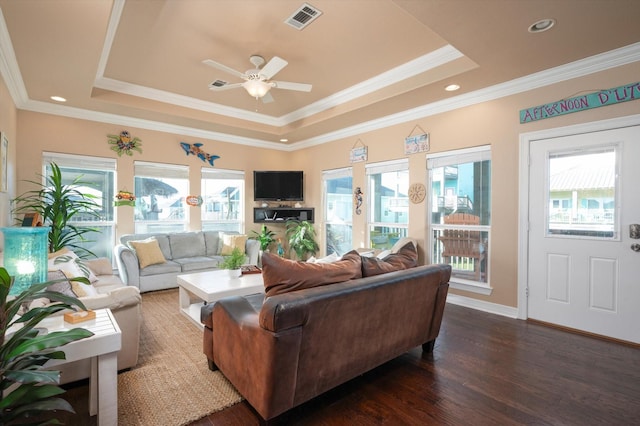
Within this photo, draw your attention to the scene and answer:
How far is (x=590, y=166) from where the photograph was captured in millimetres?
3146

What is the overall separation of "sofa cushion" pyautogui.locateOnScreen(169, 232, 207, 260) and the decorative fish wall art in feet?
4.70

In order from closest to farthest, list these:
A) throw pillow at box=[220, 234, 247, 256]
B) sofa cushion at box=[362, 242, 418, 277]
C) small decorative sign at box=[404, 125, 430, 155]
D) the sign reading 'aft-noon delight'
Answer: sofa cushion at box=[362, 242, 418, 277] < the sign reading 'aft-noon delight' < small decorative sign at box=[404, 125, 430, 155] < throw pillow at box=[220, 234, 247, 256]

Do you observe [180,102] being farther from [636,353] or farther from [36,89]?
[636,353]

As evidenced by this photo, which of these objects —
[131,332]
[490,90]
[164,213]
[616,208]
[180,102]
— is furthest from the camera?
[164,213]

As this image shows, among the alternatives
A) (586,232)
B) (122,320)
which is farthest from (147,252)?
(586,232)

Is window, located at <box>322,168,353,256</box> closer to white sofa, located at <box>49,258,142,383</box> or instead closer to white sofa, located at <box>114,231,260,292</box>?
white sofa, located at <box>114,231,260,292</box>

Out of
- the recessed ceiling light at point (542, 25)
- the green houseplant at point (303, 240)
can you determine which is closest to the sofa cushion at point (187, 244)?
the green houseplant at point (303, 240)

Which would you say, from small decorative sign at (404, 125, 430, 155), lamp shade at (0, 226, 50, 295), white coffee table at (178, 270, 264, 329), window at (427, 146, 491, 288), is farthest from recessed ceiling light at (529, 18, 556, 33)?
lamp shade at (0, 226, 50, 295)

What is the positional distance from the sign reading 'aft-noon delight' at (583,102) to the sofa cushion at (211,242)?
5.04m

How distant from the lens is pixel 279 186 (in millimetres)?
6484

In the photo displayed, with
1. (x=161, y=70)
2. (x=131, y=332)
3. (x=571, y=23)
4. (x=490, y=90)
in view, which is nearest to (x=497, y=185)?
(x=490, y=90)

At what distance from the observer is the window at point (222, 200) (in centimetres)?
600

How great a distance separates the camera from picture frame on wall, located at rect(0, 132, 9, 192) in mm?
3168

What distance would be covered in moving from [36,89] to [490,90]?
5.63 metres
